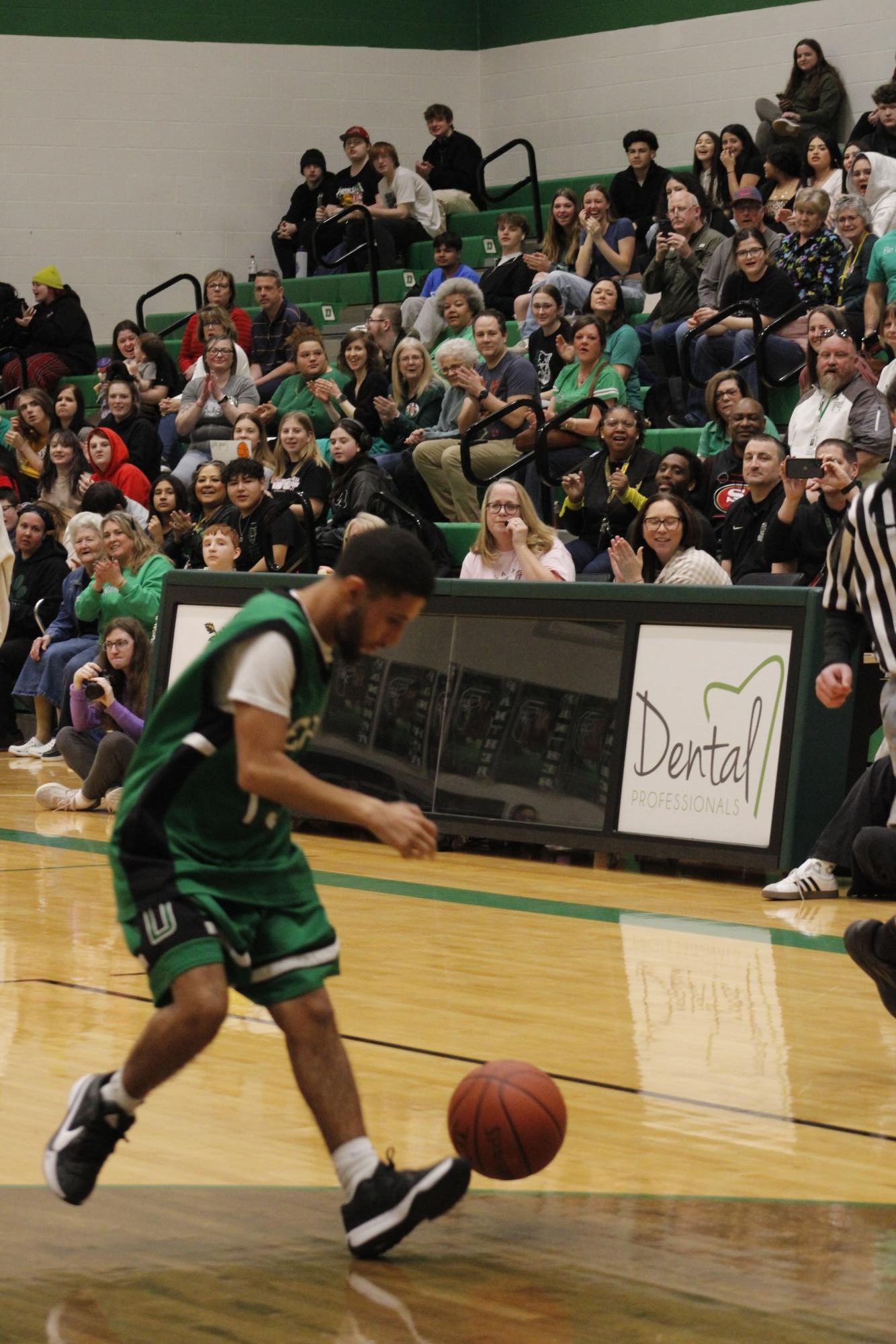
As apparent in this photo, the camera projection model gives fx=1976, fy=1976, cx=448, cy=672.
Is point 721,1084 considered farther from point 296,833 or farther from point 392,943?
point 296,833

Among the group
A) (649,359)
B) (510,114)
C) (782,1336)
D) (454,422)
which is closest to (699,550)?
(454,422)

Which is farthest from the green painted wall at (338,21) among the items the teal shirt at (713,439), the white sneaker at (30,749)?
the white sneaker at (30,749)

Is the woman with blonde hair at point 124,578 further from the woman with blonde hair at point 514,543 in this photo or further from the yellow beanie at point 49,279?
the yellow beanie at point 49,279

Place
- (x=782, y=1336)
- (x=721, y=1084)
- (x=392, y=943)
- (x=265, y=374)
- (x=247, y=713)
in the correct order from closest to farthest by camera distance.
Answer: (x=782, y=1336)
(x=247, y=713)
(x=721, y=1084)
(x=392, y=943)
(x=265, y=374)

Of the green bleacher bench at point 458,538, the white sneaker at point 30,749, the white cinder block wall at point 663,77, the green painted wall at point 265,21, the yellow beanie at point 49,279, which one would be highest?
the green painted wall at point 265,21

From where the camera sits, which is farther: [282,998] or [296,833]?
[296,833]

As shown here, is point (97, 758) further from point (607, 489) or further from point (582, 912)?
point (582, 912)

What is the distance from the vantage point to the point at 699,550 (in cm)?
1023

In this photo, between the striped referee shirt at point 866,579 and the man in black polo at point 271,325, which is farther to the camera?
the man in black polo at point 271,325

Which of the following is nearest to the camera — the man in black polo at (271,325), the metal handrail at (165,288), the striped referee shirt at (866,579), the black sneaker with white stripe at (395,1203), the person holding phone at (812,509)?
the black sneaker with white stripe at (395,1203)

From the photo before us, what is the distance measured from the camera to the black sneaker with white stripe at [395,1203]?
3932mm

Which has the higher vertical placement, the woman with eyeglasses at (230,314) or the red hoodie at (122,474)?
the woman with eyeglasses at (230,314)

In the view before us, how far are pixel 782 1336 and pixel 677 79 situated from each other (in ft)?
63.1

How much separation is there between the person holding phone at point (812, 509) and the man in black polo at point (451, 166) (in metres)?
11.1
